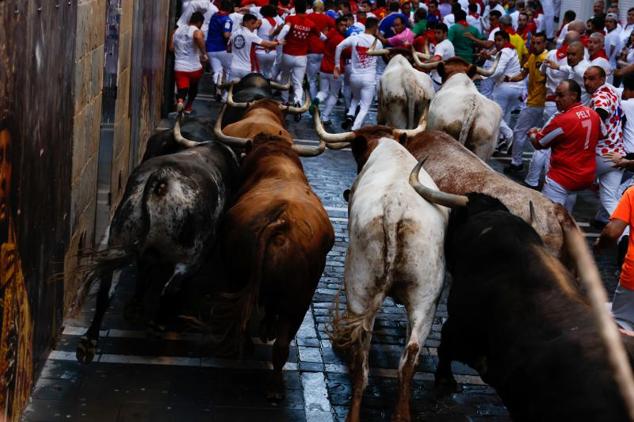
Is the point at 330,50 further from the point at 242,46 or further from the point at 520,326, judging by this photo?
the point at 520,326

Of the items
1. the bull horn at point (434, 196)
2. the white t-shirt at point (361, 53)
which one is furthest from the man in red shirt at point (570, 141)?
the white t-shirt at point (361, 53)

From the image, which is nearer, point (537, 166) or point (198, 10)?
point (537, 166)

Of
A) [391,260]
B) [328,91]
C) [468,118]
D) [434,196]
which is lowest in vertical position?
[328,91]

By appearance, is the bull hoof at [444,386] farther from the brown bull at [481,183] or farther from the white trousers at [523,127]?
the white trousers at [523,127]

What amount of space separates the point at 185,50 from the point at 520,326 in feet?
47.1

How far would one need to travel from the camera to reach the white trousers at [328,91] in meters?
21.4

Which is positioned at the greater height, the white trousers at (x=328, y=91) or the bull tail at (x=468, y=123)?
the bull tail at (x=468, y=123)

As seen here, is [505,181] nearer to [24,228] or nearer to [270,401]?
[270,401]

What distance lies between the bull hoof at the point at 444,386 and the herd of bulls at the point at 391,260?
0.05 feet

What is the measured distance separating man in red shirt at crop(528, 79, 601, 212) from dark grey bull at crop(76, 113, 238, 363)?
490 cm

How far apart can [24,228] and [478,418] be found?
3719mm

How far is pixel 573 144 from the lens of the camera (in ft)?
40.0

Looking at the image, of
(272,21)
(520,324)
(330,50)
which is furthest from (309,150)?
(272,21)

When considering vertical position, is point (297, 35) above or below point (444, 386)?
below
